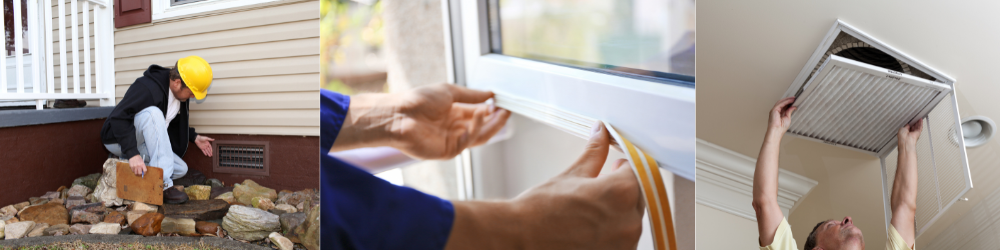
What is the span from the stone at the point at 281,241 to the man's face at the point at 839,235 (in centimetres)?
218

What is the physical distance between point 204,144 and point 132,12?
3.00 ft

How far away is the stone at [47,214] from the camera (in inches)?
81.5

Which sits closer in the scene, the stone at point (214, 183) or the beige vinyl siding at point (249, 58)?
the beige vinyl siding at point (249, 58)

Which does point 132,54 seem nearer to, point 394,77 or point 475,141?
point 394,77

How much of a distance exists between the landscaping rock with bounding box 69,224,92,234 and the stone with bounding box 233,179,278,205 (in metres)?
0.61

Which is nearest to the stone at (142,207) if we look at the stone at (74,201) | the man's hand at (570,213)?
the stone at (74,201)

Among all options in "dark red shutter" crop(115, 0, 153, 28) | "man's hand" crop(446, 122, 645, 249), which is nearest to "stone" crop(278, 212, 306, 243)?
"man's hand" crop(446, 122, 645, 249)

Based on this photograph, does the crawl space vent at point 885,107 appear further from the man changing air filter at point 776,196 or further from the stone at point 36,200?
the stone at point 36,200

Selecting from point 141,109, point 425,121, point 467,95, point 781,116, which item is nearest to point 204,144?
point 141,109

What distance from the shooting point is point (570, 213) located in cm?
110

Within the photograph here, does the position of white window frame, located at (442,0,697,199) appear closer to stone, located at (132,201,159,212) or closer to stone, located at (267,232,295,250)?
stone, located at (267,232,295,250)

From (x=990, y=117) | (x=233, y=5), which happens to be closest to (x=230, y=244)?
Result: (x=233, y=5)

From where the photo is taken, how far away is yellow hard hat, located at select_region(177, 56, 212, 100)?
226 centimetres

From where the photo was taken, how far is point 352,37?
1228 millimetres
